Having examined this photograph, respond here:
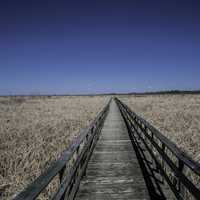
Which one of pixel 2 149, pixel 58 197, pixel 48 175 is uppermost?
pixel 48 175

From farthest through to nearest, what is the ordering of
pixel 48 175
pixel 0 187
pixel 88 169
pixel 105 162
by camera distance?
1. pixel 105 162
2. pixel 88 169
3. pixel 0 187
4. pixel 48 175

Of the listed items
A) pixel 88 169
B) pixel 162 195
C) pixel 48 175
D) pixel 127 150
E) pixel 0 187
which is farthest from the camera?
pixel 127 150

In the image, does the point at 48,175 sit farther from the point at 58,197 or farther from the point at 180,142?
the point at 180,142

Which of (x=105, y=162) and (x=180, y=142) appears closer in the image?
(x=105, y=162)

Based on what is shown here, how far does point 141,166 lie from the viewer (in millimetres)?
5867

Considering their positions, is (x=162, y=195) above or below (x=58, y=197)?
below

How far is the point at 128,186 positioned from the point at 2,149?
21.2ft

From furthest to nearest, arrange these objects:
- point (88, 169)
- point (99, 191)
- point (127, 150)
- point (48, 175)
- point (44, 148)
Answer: point (44, 148)
point (127, 150)
point (88, 169)
point (99, 191)
point (48, 175)

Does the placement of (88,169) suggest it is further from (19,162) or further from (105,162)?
(19,162)

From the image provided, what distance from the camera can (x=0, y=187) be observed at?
5145 millimetres

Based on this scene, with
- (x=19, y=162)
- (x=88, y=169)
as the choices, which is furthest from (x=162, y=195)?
(x=19, y=162)

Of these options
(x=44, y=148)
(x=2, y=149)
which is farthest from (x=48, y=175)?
(x=2, y=149)

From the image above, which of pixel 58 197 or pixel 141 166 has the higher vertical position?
pixel 58 197

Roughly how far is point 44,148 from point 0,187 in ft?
12.2
